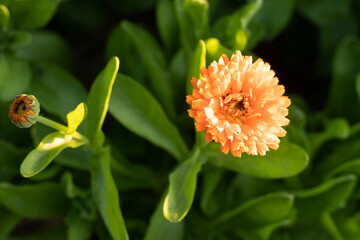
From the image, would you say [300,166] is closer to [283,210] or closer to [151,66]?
[283,210]

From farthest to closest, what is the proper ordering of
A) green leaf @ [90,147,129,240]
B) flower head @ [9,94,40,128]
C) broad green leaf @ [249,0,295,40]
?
broad green leaf @ [249,0,295,40] → green leaf @ [90,147,129,240] → flower head @ [9,94,40,128]

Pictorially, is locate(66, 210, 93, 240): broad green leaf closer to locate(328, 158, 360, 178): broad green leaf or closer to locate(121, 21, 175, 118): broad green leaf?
locate(121, 21, 175, 118): broad green leaf

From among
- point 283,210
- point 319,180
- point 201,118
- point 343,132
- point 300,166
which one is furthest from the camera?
point 319,180

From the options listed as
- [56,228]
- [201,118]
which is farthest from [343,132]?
[56,228]

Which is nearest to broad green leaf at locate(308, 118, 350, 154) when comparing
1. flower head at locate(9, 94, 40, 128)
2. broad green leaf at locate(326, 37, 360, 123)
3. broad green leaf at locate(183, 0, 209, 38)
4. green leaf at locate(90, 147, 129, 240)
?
broad green leaf at locate(326, 37, 360, 123)

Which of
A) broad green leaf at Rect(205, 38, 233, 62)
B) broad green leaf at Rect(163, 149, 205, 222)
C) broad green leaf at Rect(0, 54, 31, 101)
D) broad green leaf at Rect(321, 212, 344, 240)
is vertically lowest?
broad green leaf at Rect(321, 212, 344, 240)

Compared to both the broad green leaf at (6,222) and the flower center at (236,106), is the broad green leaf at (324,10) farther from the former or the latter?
the broad green leaf at (6,222)
